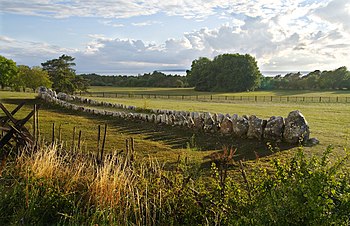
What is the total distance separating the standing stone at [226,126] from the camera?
12.3 metres

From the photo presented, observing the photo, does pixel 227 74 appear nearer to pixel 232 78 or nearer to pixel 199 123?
pixel 232 78

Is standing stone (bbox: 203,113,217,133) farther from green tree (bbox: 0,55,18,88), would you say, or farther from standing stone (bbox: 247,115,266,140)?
green tree (bbox: 0,55,18,88)

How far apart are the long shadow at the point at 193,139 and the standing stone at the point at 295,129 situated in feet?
0.93

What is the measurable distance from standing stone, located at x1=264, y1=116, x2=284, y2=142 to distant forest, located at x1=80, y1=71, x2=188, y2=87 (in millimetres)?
73660

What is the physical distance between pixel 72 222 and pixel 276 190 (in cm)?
317

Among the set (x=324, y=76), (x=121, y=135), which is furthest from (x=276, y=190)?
(x=324, y=76)

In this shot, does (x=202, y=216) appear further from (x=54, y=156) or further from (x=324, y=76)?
(x=324, y=76)

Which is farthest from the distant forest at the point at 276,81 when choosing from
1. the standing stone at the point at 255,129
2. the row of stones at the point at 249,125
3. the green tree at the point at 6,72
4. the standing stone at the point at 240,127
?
the standing stone at the point at 255,129

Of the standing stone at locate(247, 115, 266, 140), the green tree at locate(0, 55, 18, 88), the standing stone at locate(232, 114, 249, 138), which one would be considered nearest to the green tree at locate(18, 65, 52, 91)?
the green tree at locate(0, 55, 18, 88)

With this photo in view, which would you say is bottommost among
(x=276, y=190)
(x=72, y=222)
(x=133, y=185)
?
(x=72, y=222)

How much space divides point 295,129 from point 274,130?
2.10ft

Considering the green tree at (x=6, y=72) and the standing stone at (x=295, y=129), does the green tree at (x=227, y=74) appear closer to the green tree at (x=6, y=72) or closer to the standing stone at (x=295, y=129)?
the green tree at (x=6, y=72)

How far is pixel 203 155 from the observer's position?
10.1 m

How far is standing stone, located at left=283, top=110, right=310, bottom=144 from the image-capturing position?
10914mm
